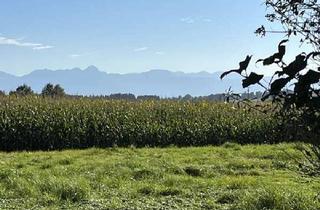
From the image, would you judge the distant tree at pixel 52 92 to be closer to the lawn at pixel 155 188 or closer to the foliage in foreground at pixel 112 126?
the foliage in foreground at pixel 112 126

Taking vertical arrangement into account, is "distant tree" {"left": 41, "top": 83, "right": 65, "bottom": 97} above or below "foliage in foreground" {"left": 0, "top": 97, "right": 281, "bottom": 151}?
above

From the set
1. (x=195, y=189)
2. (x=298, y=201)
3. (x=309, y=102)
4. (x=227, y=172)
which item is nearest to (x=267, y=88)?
(x=309, y=102)

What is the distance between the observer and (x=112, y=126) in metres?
20.1

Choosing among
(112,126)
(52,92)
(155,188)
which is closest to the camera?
(155,188)

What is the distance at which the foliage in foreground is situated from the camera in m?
19.5

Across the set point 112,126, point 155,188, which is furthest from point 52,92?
point 155,188

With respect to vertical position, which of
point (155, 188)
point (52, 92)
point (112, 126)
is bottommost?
point (155, 188)

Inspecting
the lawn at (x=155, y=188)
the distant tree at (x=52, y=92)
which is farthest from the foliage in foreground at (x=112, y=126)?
the lawn at (x=155, y=188)

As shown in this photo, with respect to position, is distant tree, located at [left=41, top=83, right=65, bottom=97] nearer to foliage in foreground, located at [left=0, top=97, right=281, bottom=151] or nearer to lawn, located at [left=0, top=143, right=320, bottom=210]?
foliage in foreground, located at [left=0, top=97, right=281, bottom=151]

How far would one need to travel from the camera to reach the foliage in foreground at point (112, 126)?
1953cm

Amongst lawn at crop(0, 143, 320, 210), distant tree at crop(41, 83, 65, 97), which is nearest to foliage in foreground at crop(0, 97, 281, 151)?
distant tree at crop(41, 83, 65, 97)

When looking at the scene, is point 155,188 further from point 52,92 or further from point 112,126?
point 52,92

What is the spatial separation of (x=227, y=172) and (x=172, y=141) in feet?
33.9

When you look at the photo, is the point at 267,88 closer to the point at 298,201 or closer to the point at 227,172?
the point at 298,201
